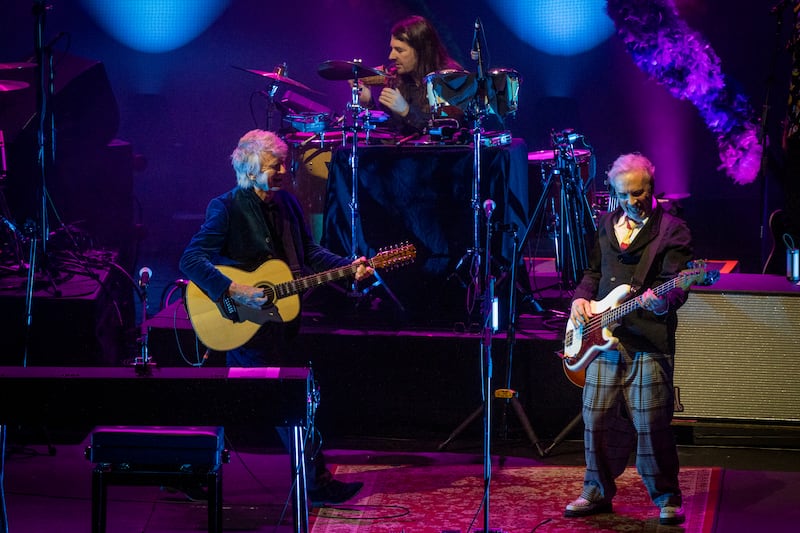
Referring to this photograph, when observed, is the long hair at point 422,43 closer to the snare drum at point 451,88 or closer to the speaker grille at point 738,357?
the snare drum at point 451,88

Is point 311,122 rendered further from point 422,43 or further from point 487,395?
point 487,395

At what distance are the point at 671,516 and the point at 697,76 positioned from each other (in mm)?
6443

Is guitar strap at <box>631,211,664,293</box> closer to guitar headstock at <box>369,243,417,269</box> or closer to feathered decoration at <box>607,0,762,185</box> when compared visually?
guitar headstock at <box>369,243,417,269</box>

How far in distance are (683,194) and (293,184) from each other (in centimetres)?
508

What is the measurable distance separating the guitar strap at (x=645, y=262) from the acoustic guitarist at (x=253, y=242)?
1.51 m

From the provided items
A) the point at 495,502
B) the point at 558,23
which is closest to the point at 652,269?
the point at 495,502

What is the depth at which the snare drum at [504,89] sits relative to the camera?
7.79 metres

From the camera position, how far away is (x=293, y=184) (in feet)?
29.8

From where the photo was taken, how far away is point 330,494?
659cm

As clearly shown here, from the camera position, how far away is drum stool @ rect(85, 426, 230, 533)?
4.95 meters

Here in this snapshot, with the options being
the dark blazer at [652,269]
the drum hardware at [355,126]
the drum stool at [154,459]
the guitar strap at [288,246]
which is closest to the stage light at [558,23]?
the drum hardware at [355,126]

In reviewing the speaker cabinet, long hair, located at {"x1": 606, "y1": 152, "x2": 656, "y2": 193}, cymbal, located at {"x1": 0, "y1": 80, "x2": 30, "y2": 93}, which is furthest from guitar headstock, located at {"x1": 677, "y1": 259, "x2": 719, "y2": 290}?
cymbal, located at {"x1": 0, "y1": 80, "x2": 30, "y2": 93}

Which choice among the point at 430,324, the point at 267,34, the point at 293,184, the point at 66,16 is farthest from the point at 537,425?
the point at 66,16

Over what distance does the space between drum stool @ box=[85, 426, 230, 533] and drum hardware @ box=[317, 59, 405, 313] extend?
309 cm
